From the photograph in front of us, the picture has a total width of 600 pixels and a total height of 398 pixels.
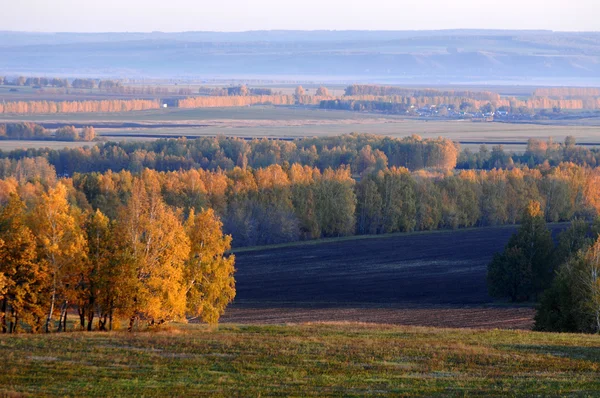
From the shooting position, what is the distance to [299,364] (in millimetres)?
26375

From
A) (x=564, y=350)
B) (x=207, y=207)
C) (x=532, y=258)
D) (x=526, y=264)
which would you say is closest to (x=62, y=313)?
(x=564, y=350)

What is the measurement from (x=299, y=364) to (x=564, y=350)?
29.2 feet

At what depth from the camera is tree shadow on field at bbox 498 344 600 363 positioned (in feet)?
92.5

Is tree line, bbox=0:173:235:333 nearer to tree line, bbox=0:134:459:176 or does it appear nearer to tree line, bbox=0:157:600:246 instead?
tree line, bbox=0:157:600:246

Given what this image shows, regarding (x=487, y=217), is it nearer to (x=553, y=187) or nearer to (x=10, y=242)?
(x=553, y=187)

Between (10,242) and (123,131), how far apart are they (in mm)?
144780

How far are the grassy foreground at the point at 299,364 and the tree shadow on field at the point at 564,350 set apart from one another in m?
0.03

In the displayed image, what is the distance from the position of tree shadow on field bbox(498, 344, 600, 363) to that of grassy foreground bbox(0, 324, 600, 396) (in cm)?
3

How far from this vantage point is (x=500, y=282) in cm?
5250

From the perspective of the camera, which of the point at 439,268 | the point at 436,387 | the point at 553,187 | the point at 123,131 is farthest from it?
the point at 123,131

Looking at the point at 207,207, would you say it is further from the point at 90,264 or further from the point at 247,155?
the point at 247,155

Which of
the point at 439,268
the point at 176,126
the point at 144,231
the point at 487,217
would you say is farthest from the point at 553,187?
the point at 176,126

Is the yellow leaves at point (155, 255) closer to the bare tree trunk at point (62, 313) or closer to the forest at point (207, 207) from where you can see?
the forest at point (207, 207)

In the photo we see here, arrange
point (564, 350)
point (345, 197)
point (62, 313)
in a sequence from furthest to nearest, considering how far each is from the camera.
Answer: point (345, 197) < point (62, 313) < point (564, 350)
